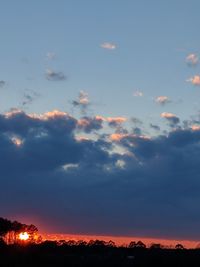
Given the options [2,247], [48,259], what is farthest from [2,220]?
[48,259]

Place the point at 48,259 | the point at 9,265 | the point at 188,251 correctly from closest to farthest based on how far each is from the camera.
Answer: the point at 9,265 → the point at 48,259 → the point at 188,251

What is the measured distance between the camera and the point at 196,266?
101562mm

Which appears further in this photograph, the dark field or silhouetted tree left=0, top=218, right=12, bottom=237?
silhouetted tree left=0, top=218, right=12, bottom=237

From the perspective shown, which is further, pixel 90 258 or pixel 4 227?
pixel 4 227

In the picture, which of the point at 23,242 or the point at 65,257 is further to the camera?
the point at 23,242

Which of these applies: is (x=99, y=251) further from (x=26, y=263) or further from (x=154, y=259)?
(x=26, y=263)

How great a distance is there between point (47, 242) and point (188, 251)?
28.4m

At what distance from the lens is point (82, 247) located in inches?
5236

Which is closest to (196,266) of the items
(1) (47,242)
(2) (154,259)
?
(2) (154,259)

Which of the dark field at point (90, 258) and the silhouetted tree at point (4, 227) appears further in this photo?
the silhouetted tree at point (4, 227)

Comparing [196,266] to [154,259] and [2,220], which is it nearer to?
[154,259]

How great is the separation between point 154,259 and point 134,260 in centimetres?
363

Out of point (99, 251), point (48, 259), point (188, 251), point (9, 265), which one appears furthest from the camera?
point (99, 251)

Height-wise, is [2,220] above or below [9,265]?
above
